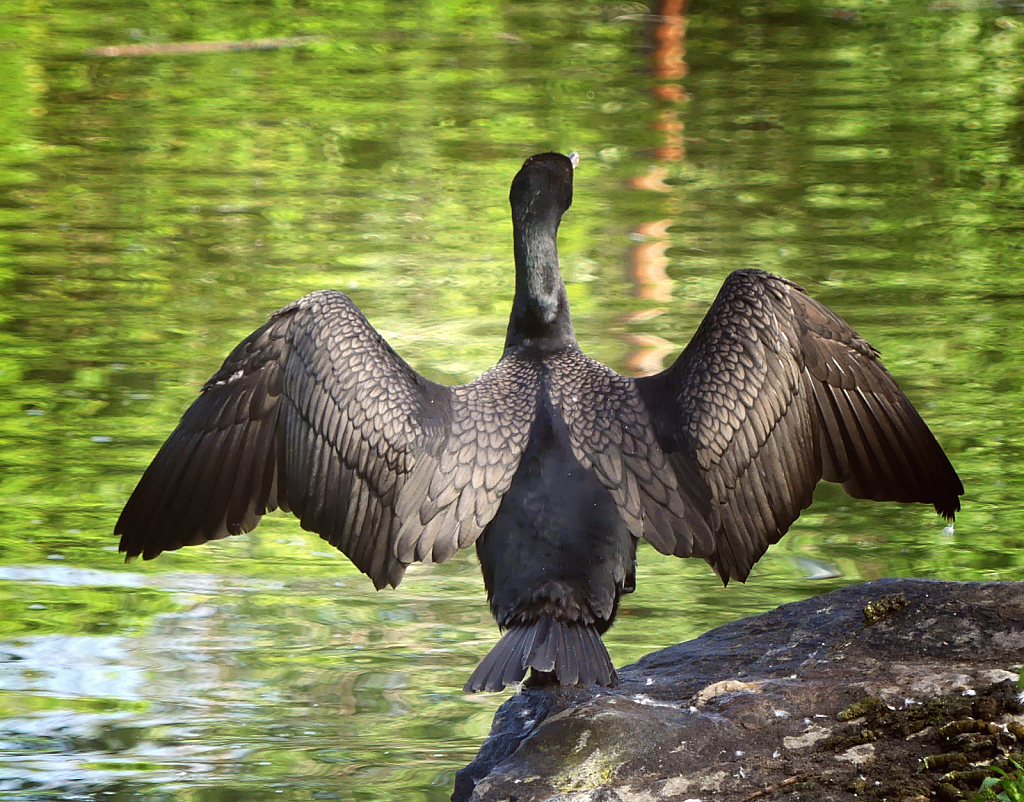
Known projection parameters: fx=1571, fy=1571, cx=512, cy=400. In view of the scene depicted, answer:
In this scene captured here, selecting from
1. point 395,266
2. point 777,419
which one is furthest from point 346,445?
point 395,266

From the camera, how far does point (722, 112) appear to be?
15.7 meters

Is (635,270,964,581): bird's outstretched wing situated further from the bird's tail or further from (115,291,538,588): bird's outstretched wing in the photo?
the bird's tail

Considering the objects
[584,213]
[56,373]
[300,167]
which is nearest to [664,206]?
[584,213]

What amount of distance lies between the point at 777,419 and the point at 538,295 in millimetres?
1022

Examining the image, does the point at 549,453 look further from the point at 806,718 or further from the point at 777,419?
the point at 806,718

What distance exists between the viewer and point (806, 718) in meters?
4.16

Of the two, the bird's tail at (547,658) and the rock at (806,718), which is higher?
the bird's tail at (547,658)

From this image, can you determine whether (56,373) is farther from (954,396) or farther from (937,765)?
(937,765)

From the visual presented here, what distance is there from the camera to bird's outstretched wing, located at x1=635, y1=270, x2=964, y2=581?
4840mm

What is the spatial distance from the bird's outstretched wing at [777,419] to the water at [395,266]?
1.22 meters

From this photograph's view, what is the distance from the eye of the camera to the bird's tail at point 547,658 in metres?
4.19

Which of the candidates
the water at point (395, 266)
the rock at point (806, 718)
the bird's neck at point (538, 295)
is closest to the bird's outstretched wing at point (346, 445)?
the bird's neck at point (538, 295)

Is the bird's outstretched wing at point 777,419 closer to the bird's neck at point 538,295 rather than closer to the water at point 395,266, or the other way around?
the bird's neck at point 538,295

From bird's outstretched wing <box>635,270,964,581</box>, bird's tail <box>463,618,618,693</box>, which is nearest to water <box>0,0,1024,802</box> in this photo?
bird's tail <box>463,618,618,693</box>
